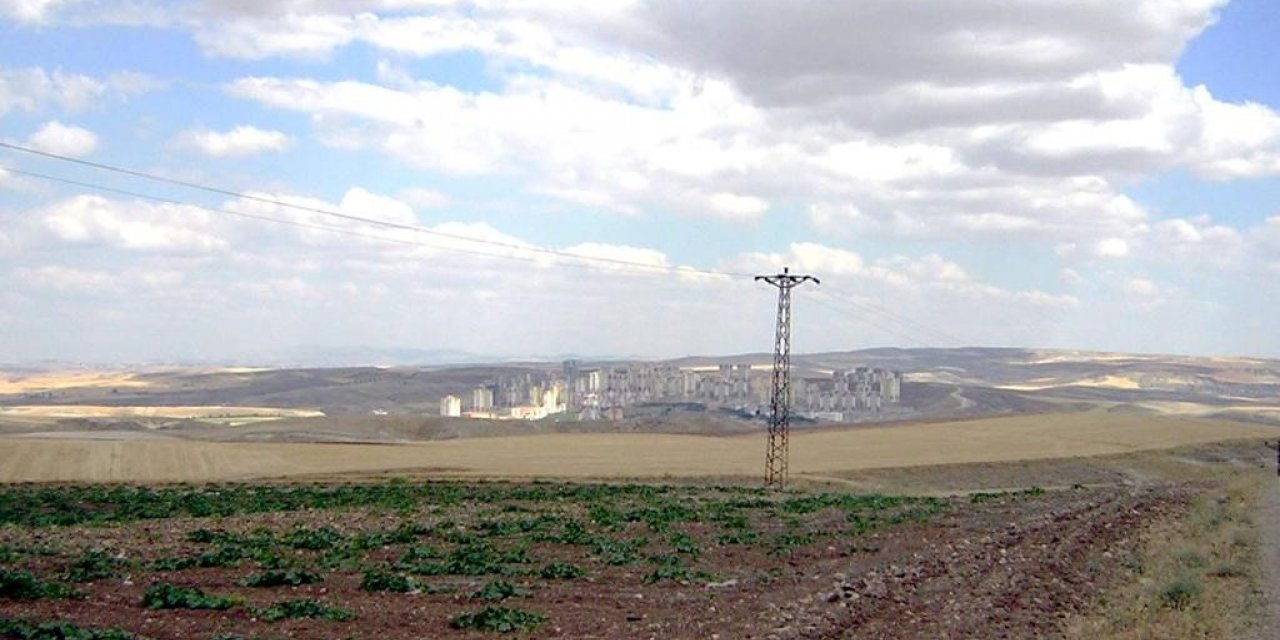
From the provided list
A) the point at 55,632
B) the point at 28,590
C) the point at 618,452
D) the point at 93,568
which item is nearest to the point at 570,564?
the point at 93,568

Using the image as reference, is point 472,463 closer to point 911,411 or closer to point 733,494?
point 733,494

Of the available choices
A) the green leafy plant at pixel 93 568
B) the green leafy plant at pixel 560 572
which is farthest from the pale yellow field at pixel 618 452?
the green leafy plant at pixel 560 572

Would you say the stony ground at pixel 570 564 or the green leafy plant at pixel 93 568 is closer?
the stony ground at pixel 570 564

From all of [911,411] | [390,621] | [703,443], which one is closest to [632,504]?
[390,621]

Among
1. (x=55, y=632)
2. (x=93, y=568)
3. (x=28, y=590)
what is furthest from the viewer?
(x=93, y=568)

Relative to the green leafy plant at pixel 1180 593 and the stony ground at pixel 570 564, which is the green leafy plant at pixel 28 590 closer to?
the stony ground at pixel 570 564

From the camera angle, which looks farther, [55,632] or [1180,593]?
[1180,593]

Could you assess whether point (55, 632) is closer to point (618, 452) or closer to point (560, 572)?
point (560, 572)
